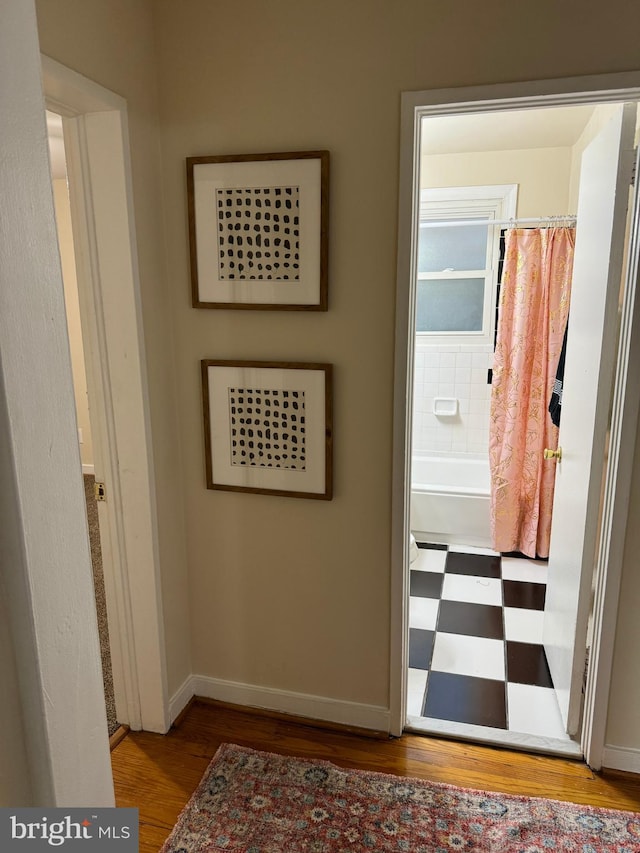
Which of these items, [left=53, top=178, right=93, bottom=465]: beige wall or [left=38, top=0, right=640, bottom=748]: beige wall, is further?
[left=53, top=178, right=93, bottom=465]: beige wall

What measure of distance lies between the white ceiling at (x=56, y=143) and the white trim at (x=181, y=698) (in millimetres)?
2518

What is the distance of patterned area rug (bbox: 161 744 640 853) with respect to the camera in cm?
173

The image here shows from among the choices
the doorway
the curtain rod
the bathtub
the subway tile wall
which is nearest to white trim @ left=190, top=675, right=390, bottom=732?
the doorway

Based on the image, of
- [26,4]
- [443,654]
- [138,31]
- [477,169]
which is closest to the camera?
[26,4]

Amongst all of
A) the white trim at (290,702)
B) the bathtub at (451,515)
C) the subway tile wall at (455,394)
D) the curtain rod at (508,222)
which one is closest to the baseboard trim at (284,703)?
the white trim at (290,702)

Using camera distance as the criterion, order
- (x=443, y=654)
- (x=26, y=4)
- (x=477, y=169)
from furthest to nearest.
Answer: (x=477, y=169) → (x=443, y=654) → (x=26, y=4)

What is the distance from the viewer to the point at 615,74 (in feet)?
5.28

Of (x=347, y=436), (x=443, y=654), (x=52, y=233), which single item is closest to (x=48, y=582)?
(x=52, y=233)

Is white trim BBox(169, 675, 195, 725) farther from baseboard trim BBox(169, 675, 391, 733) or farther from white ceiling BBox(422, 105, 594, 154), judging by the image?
white ceiling BBox(422, 105, 594, 154)

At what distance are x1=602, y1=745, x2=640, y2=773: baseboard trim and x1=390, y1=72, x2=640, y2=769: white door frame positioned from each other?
0.10 feet

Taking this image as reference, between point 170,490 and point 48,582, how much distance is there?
1.45 meters

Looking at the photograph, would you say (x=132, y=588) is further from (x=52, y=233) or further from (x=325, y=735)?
(x=52, y=233)

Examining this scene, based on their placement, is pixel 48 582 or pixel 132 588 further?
pixel 132 588

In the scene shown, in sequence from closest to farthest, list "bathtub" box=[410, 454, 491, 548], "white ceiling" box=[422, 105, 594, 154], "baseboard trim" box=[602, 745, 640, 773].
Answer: "baseboard trim" box=[602, 745, 640, 773], "white ceiling" box=[422, 105, 594, 154], "bathtub" box=[410, 454, 491, 548]
